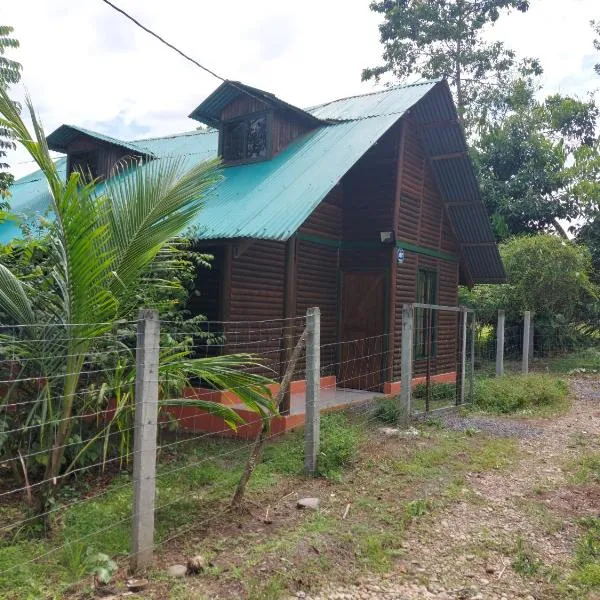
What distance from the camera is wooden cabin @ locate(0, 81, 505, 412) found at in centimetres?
827

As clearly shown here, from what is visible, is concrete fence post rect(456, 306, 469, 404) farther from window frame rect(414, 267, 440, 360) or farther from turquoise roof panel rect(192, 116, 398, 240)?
turquoise roof panel rect(192, 116, 398, 240)

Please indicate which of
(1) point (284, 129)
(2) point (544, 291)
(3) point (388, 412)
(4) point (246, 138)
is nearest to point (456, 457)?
(3) point (388, 412)

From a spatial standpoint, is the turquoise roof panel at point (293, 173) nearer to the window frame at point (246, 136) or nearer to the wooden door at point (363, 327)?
the window frame at point (246, 136)

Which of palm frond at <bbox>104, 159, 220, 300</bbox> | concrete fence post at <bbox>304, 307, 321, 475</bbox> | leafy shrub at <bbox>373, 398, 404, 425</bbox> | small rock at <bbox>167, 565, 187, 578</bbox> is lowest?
small rock at <bbox>167, 565, 187, 578</bbox>

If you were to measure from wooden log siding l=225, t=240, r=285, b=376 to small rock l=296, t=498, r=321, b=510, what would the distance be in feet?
11.8

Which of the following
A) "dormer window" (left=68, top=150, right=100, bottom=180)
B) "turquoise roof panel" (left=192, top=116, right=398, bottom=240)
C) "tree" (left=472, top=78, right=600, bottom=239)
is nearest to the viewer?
"turquoise roof panel" (left=192, top=116, right=398, bottom=240)

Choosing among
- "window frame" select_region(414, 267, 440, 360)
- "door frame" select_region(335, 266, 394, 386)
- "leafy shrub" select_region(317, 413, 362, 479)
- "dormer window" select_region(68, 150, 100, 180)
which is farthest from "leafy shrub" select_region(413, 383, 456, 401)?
"dormer window" select_region(68, 150, 100, 180)

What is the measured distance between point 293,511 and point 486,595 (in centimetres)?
151

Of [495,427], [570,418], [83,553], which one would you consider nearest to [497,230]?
[570,418]

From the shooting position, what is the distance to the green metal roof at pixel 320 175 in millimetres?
7332

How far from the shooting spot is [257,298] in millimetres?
8516

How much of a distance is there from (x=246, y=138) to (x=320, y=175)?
253cm

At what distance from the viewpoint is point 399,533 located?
3984mm

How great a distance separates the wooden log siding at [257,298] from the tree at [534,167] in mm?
12378
